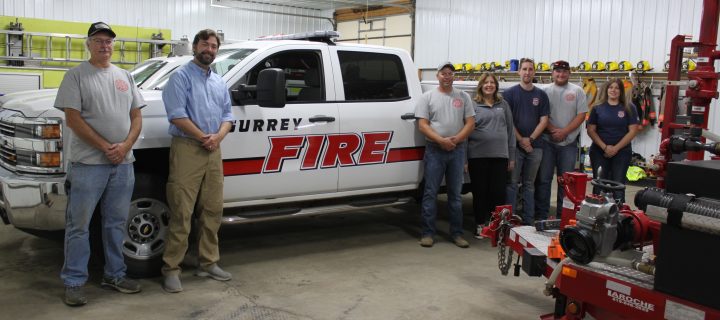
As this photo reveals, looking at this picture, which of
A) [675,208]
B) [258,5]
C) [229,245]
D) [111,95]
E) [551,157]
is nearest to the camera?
[675,208]

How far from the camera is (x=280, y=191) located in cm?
519

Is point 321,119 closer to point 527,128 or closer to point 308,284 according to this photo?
point 308,284

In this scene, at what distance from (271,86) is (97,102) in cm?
129

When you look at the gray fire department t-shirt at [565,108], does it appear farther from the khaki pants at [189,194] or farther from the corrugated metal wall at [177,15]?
the corrugated metal wall at [177,15]

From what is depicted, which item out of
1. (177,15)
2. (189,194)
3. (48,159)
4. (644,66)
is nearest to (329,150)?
(189,194)

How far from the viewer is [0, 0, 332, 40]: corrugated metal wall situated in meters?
15.2

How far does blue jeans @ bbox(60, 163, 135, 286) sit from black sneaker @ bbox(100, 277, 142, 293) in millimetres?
104

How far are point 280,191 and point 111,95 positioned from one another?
163 cm

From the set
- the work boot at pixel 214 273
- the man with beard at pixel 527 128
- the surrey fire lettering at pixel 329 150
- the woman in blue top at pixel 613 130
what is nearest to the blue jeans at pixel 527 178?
A: the man with beard at pixel 527 128

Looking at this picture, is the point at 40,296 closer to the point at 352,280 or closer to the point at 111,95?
the point at 111,95

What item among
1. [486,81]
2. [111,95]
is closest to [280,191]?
[111,95]

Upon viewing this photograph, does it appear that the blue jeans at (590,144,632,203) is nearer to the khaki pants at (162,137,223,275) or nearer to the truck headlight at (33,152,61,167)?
the khaki pants at (162,137,223,275)

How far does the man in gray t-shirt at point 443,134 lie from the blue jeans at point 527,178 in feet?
2.69

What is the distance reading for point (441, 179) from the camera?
6016 millimetres
